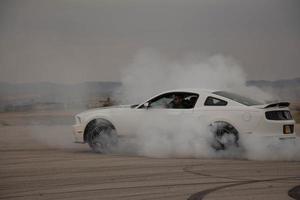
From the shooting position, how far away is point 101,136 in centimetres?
1146

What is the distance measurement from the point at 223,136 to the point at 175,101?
1.20 m

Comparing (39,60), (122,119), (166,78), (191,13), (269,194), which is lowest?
(269,194)

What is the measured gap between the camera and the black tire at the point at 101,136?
1136 cm

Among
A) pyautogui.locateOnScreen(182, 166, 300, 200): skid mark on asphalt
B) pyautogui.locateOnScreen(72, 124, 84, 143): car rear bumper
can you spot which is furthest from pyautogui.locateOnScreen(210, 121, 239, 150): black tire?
pyautogui.locateOnScreen(72, 124, 84, 143): car rear bumper

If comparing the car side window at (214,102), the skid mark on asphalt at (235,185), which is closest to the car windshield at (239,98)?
the car side window at (214,102)

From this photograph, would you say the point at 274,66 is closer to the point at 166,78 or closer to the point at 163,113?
the point at 166,78

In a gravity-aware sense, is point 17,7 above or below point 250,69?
above

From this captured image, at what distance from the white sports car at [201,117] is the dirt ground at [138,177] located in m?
0.61

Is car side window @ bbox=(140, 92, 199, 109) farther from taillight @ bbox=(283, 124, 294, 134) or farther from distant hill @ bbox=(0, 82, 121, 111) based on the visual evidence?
distant hill @ bbox=(0, 82, 121, 111)

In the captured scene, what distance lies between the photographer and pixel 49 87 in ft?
70.0

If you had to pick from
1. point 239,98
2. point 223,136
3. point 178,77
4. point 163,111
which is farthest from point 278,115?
point 178,77

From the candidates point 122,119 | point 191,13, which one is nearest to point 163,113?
point 122,119

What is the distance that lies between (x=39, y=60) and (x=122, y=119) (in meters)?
10.8

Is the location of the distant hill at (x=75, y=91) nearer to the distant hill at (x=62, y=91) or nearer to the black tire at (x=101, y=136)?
the distant hill at (x=62, y=91)
